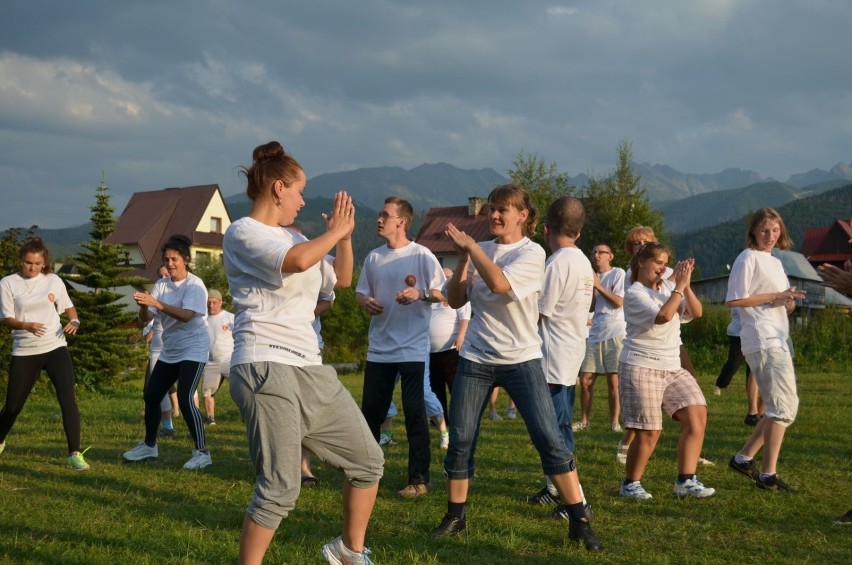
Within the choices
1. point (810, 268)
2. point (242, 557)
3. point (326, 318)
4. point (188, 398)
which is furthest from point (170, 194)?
point (242, 557)

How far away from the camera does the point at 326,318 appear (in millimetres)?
35250

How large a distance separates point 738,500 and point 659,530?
1153mm

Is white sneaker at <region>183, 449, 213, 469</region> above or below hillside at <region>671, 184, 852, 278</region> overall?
below

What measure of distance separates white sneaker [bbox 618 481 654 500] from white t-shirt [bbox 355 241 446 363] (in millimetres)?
1859

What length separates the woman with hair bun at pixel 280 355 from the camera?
382 cm

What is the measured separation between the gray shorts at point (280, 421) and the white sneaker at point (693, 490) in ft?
10.6

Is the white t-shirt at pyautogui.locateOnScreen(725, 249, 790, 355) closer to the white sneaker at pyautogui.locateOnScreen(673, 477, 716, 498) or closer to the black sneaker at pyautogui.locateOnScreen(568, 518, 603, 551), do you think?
the white sneaker at pyautogui.locateOnScreen(673, 477, 716, 498)

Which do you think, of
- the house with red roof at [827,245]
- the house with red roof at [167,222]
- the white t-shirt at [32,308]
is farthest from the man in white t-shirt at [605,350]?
the house with red roof at [827,245]

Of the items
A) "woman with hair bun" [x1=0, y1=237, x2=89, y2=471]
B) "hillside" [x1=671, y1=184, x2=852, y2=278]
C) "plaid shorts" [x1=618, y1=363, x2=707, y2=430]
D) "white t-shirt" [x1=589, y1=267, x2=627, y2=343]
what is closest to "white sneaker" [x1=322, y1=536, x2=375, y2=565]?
"plaid shorts" [x1=618, y1=363, x2=707, y2=430]

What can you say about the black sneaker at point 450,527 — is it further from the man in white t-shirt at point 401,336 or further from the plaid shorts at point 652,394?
the plaid shorts at point 652,394

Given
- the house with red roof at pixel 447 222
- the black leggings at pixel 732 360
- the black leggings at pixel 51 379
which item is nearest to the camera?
the black leggings at pixel 51 379

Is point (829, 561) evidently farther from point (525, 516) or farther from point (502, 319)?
point (502, 319)

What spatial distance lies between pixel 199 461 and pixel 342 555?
3610 millimetres

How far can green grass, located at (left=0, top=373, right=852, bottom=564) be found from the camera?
4793mm
